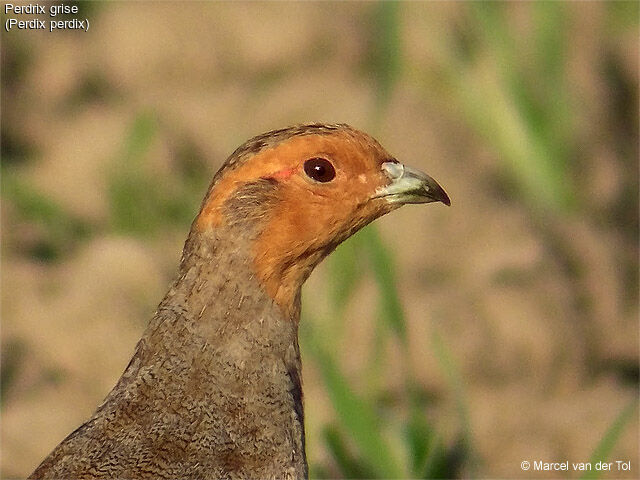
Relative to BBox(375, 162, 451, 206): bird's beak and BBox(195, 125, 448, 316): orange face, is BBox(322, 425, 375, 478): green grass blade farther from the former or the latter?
BBox(375, 162, 451, 206): bird's beak

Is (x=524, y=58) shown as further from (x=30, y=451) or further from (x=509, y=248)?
(x=30, y=451)

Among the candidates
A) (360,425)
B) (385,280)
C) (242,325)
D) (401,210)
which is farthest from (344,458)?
(401,210)

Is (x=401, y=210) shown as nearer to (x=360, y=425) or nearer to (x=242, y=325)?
(x=360, y=425)

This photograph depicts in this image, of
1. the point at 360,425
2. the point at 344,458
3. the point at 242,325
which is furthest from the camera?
the point at 344,458

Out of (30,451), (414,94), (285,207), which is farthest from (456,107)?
(285,207)

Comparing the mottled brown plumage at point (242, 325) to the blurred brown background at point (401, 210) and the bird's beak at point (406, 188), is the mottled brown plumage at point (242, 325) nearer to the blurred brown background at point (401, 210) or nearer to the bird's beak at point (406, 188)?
the bird's beak at point (406, 188)

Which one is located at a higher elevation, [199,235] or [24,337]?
[199,235]
